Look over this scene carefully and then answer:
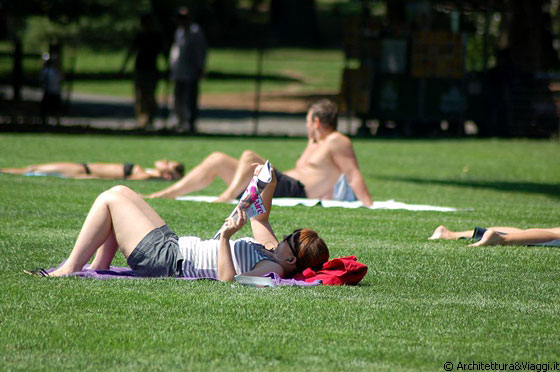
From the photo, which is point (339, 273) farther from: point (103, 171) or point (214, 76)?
point (214, 76)

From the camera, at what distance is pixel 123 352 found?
520cm

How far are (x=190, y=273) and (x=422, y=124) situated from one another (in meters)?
18.8

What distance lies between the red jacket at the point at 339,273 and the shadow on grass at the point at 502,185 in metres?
8.47

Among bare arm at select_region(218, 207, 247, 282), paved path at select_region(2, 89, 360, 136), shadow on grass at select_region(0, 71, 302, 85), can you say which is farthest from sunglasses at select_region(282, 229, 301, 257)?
shadow on grass at select_region(0, 71, 302, 85)

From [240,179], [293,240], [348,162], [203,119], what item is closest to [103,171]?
[240,179]

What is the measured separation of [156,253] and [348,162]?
A: 4.87m

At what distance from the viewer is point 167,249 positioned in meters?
6.96

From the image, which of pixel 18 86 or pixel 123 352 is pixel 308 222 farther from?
pixel 18 86

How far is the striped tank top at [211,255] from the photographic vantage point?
700 cm

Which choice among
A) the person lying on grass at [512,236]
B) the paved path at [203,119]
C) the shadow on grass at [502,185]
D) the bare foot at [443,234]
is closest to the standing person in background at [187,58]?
the paved path at [203,119]

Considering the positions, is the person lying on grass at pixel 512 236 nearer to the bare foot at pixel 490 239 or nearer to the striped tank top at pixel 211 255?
the bare foot at pixel 490 239

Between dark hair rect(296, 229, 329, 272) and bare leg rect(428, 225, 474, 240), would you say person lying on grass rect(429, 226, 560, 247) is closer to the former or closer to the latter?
bare leg rect(428, 225, 474, 240)

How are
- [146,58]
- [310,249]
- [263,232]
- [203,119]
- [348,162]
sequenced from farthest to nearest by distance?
1. [203,119]
2. [146,58]
3. [348,162]
4. [263,232]
5. [310,249]

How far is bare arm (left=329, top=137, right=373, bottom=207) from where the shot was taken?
11.4 m
